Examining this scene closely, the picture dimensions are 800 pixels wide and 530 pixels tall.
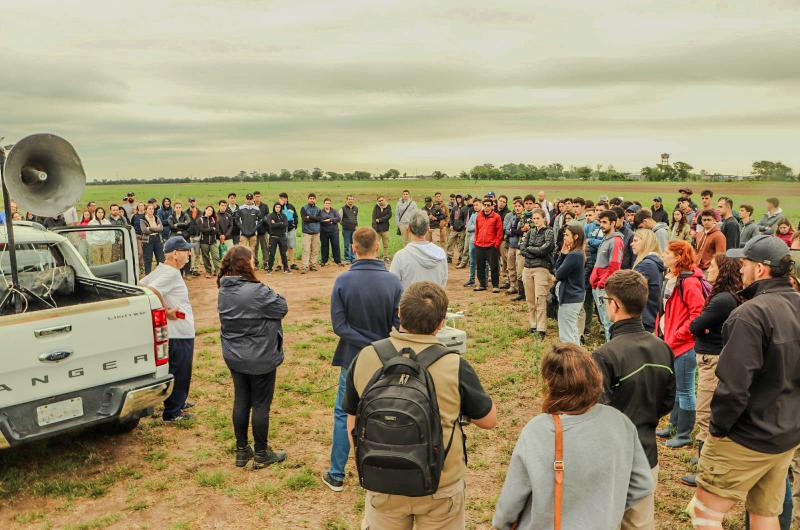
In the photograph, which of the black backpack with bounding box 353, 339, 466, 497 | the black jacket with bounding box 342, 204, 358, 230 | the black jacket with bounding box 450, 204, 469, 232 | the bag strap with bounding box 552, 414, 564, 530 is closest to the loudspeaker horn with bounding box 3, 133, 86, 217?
the black backpack with bounding box 353, 339, 466, 497

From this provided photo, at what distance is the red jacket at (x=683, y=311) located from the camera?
16.1ft

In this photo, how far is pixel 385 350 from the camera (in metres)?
2.79

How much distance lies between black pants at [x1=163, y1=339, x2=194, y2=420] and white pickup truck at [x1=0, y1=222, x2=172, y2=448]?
1.41ft

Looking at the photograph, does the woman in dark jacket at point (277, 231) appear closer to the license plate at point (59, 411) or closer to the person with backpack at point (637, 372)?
the license plate at point (59, 411)

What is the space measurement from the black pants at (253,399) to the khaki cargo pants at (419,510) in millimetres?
2263

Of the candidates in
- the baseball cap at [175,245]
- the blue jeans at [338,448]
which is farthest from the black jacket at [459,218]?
the blue jeans at [338,448]

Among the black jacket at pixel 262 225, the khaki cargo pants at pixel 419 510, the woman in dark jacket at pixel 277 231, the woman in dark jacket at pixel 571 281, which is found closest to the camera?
the khaki cargo pants at pixel 419 510

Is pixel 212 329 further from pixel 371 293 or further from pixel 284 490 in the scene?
pixel 371 293

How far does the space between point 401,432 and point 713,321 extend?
3.03m

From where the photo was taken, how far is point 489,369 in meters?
7.72

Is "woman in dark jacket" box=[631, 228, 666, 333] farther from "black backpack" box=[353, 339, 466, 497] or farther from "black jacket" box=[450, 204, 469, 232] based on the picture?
"black jacket" box=[450, 204, 469, 232]

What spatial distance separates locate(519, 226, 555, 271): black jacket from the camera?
335 inches

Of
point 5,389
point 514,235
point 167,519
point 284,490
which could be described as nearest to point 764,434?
point 284,490

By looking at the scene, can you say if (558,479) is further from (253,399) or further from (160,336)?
(160,336)
